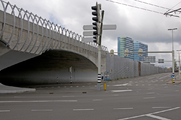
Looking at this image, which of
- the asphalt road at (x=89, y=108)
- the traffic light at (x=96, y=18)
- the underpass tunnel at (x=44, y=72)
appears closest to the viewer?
the asphalt road at (x=89, y=108)

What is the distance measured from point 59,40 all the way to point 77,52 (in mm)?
5935

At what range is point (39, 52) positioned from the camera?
20.8 metres

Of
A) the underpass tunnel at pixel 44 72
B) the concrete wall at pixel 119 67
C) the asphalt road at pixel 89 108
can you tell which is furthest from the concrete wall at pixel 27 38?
the concrete wall at pixel 119 67

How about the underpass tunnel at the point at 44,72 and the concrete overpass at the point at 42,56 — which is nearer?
the concrete overpass at the point at 42,56

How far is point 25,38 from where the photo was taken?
18203 mm

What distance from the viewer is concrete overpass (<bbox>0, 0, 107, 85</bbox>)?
54.4 feet

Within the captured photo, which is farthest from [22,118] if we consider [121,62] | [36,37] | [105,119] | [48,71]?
[121,62]

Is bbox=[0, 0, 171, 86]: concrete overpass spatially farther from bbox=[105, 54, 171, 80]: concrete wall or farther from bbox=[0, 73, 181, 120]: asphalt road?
bbox=[0, 73, 181, 120]: asphalt road

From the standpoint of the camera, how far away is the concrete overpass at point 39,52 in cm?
1659

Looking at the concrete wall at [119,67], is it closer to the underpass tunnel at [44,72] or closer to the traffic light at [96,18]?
the underpass tunnel at [44,72]

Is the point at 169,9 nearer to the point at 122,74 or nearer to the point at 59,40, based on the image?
the point at 59,40

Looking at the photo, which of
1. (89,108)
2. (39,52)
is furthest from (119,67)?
(89,108)

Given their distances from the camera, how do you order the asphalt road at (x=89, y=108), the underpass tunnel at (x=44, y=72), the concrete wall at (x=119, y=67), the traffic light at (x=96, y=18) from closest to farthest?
the asphalt road at (x=89, y=108) → the traffic light at (x=96, y=18) → the underpass tunnel at (x=44, y=72) → the concrete wall at (x=119, y=67)

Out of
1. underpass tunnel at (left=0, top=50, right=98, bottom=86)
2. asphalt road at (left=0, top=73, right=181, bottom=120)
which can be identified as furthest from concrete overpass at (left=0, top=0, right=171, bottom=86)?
asphalt road at (left=0, top=73, right=181, bottom=120)
